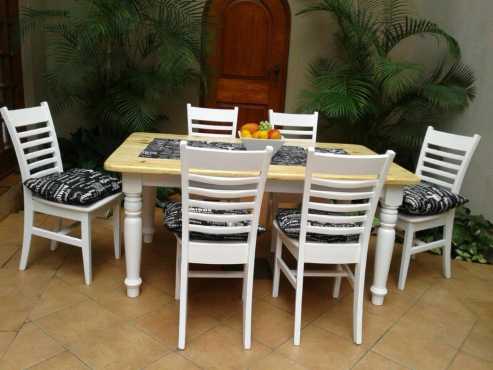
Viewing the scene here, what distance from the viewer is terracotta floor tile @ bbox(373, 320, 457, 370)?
1937mm

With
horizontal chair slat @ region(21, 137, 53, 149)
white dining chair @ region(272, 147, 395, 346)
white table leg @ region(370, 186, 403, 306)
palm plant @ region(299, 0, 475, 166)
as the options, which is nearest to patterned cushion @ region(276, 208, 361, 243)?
white dining chair @ region(272, 147, 395, 346)

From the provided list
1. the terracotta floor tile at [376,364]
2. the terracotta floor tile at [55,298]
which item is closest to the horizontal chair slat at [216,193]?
the terracotta floor tile at [376,364]

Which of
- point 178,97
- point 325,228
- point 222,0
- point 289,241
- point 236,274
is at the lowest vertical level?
point 236,274

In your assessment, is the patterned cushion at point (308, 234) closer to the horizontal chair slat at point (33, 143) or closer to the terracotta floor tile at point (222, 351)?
the terracotta floor tile at point (222, 351)

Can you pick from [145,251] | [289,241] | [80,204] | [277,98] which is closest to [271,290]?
[289,241]

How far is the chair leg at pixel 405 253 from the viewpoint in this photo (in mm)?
2475

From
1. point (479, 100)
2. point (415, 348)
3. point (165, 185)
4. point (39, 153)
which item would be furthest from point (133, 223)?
point (479, 100)

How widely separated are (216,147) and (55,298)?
119 centimetres

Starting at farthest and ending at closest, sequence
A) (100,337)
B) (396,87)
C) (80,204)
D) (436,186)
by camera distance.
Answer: (396,87) < (436,186) < (80,204) < (100,337)

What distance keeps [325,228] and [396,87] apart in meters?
Answer: 2.03

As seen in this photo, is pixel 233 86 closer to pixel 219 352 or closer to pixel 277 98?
pixel 277 98

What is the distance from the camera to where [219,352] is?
1920 mm

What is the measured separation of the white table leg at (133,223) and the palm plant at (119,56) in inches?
60.9

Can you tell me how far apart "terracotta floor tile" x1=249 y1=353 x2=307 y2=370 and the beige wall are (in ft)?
7.22
